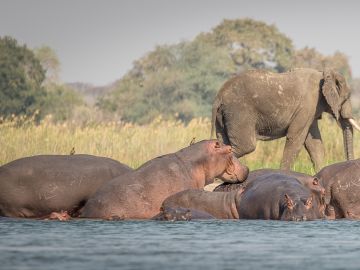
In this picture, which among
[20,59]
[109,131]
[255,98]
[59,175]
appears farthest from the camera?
[20,59]

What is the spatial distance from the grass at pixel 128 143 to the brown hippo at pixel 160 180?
7.80 m

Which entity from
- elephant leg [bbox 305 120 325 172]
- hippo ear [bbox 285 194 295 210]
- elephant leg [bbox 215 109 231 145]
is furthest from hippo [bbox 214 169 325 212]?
elephant leg [bbox 305 120 325 172]

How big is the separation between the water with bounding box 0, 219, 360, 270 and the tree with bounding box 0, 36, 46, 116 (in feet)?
109

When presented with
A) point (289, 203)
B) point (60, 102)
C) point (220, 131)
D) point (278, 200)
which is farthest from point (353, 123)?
point (60, 102)

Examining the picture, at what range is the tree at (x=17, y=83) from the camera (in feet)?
151

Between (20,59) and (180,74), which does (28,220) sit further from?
(180,74)

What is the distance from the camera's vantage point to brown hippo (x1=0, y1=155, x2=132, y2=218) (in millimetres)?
13742

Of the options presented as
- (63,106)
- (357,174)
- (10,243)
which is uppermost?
(63,106)

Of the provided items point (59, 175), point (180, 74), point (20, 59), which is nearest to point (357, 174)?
point (59, 175)

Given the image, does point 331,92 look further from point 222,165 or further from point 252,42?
point 252,42

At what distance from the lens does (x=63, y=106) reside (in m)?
51.0

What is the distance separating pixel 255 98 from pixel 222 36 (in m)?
40.4

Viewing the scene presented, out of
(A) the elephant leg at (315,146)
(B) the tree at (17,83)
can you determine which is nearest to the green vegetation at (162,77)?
(B) the tree at (17,83)

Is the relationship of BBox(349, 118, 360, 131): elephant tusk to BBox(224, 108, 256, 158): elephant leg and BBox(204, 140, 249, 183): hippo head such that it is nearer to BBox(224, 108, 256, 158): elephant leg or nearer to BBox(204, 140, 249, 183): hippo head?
BBox(224, 108, 256, 158): elephant leg
